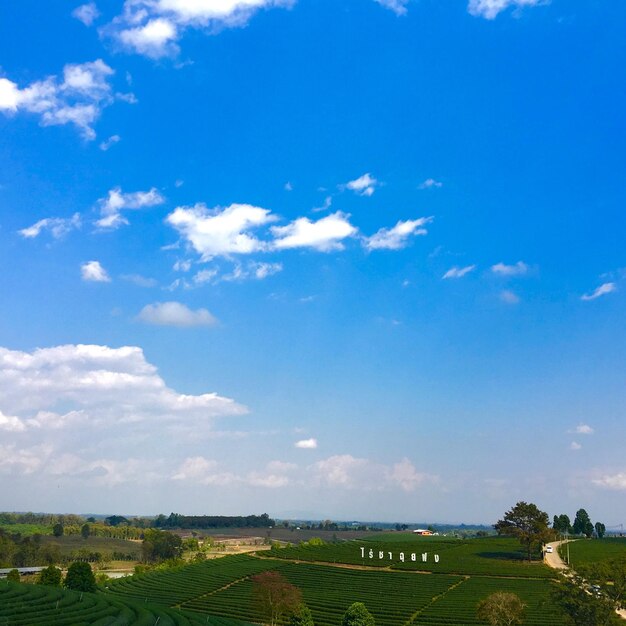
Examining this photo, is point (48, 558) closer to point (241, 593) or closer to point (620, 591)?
point (241, 593)

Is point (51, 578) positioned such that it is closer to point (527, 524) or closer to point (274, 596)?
point (274, 596)

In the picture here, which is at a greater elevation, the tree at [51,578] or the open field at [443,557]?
the tree at [51,578]

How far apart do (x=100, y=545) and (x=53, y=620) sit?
15590 cm

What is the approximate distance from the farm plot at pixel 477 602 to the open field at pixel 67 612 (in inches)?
922

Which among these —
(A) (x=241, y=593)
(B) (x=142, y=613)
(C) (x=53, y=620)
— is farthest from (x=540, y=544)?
(C) (x=53, y=620)

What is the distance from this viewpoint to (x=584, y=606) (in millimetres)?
40219

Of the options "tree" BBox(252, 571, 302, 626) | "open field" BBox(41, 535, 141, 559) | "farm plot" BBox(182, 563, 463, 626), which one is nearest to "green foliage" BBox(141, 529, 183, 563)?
"open field" BBox(41, 535, 141, 559)

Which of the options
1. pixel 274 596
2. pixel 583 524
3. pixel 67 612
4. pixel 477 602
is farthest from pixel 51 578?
pixel 583 524

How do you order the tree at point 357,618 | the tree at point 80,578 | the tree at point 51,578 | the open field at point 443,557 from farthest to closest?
the open field at point 443,557
the tree at point 51,578
the tree at point 80,578
the tree at point 357,618

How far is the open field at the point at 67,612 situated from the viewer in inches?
1592

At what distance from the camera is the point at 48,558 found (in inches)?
5625

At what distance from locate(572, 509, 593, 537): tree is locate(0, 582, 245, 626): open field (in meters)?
150

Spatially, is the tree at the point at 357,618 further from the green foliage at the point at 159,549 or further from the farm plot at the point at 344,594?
the green foliage at the point at 159,549

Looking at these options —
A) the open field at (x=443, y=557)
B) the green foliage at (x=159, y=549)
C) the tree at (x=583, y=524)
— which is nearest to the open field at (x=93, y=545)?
the green foliage at (x=159, y=549)
